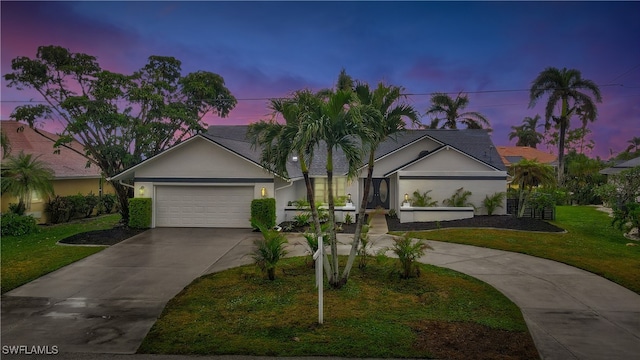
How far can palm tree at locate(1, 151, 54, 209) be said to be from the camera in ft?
53.0

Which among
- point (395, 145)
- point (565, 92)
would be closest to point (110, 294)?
point (395, 145)

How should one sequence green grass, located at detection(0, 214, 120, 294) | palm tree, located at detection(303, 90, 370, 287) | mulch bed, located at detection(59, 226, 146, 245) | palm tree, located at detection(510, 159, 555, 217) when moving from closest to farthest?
1. palm tree, located at detection(303, 90, 370, 287)
2. green grass, located at detection(0, 214, 120, 294)
3. mulch bed, located at detection(59, 226, 146, 245)
4. palm tree, located at detection(510, 159, 555, 217)

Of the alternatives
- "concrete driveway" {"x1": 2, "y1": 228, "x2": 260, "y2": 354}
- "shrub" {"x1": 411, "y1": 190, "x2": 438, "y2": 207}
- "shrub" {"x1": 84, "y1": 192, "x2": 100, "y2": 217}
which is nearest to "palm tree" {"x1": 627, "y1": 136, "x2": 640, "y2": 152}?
"shrub" {"x1": 411, "y1": 190, "x2": 438, "y2": 207}

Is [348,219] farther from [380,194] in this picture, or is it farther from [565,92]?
[565,92]

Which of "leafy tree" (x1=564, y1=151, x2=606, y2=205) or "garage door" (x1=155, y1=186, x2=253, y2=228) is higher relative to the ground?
"leafy tree" (x1=564, y1=151, x2=606, y2=205)

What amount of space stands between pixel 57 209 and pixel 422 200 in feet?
60.1

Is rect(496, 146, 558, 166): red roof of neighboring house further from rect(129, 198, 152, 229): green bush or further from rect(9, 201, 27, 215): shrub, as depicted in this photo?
rect(9, 201, 27, 215): shrub

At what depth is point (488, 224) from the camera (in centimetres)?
1703

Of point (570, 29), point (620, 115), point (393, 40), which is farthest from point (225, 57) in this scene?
point (620, 115)

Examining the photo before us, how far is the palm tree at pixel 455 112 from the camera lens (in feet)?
115

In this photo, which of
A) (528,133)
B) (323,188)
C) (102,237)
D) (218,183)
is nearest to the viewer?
(102,237)

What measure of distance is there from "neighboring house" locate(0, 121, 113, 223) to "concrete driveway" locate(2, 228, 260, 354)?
28.2ft

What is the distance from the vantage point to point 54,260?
11.1 meters

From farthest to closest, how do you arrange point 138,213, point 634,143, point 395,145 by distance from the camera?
point 634,143 < point 395,145 < point 138,213
